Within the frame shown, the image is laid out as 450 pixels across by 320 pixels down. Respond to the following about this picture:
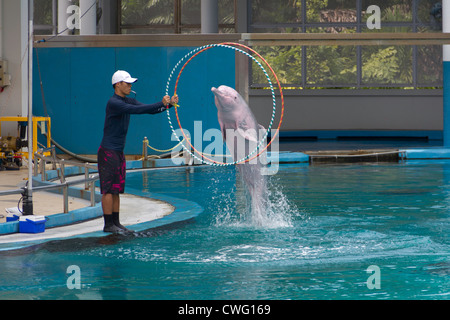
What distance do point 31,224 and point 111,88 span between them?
963 centimetres

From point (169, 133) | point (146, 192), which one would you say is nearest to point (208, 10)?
point (169, 133)

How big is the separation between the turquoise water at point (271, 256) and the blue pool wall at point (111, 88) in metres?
5.56

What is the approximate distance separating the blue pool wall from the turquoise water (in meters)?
5.56

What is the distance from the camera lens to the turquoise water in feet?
22.8

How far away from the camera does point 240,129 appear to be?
10.1 metres

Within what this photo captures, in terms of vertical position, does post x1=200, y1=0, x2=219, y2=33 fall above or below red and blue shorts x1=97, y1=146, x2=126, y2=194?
above

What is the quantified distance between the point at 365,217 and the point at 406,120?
18737 millimetres

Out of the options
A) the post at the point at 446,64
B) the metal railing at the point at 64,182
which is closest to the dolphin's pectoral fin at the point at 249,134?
the metal railing at the point at 64,182

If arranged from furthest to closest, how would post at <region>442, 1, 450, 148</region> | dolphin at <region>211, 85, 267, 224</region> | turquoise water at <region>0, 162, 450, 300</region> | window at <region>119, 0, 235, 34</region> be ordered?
window at <region>119, 0, 235, 34</region>
post at <region>442, 1, 450, 148</region>
dolphin at <region>211, 85, 267, 224</region>
turquoise water at <region>0, 162, 450, 300</region>

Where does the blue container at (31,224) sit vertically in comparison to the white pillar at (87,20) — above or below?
below

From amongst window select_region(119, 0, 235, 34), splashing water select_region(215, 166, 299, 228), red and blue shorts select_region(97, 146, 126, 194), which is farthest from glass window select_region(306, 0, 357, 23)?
red and blue shorts select_region(97, 146, 126, 194)

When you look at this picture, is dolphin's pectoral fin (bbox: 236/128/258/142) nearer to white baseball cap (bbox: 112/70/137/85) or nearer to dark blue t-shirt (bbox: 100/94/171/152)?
dark blue t-shirt (bbox: 100/94/171/152)

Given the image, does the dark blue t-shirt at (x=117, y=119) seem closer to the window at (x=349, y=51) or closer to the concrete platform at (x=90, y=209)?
the concrete platform at (x=90, y=209)

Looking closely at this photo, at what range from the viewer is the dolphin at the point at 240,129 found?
395 inches
